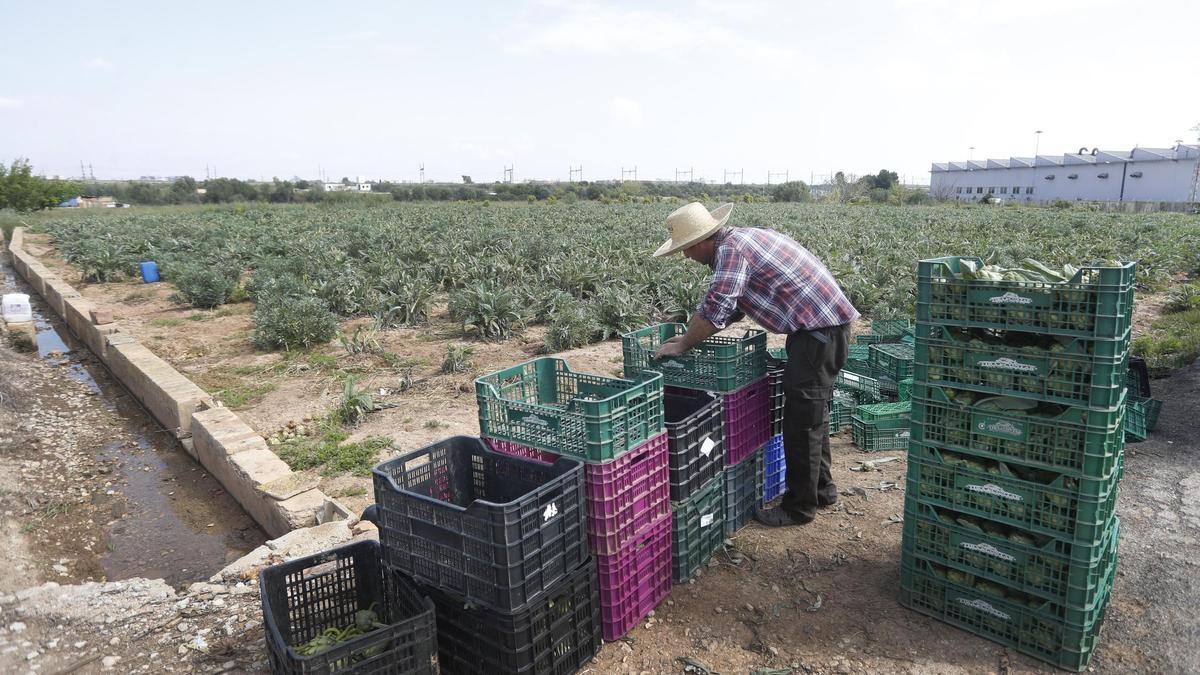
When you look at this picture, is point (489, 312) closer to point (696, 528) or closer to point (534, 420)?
point (696, 528)

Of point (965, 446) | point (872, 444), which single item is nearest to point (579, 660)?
point (965, 446)

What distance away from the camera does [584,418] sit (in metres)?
3.09

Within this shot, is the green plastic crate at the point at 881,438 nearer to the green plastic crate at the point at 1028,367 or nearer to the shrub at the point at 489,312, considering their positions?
the green plastic crate at the point at 1028,367

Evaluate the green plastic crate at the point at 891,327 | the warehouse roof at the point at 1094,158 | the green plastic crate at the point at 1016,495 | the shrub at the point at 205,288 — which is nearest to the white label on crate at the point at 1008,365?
the green plastic crate at the point at 1016,495

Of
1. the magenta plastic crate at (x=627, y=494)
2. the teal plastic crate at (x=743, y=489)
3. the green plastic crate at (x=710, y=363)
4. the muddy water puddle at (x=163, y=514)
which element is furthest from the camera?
the muddy water puddle at (x=163, y=514)

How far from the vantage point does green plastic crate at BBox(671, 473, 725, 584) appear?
12.2 ft

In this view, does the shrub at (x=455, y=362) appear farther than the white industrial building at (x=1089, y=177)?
No

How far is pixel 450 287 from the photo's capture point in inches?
548

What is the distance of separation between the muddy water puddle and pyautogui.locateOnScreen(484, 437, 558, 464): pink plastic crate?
242cm

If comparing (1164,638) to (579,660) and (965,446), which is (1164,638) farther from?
(579,660)

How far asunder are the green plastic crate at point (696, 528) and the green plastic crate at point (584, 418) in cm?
59

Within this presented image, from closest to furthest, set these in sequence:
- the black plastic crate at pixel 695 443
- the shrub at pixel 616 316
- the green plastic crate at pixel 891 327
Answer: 1. the black plastic crate at pixel 695 443
2. the green plastic crate at pixel 891 327
3. the shrub at pixel 616 316

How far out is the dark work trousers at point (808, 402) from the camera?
4.05m

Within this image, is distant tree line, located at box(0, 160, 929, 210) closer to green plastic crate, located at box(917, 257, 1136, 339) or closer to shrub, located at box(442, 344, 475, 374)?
shrub, located at box(442, 344, 475, 374)
